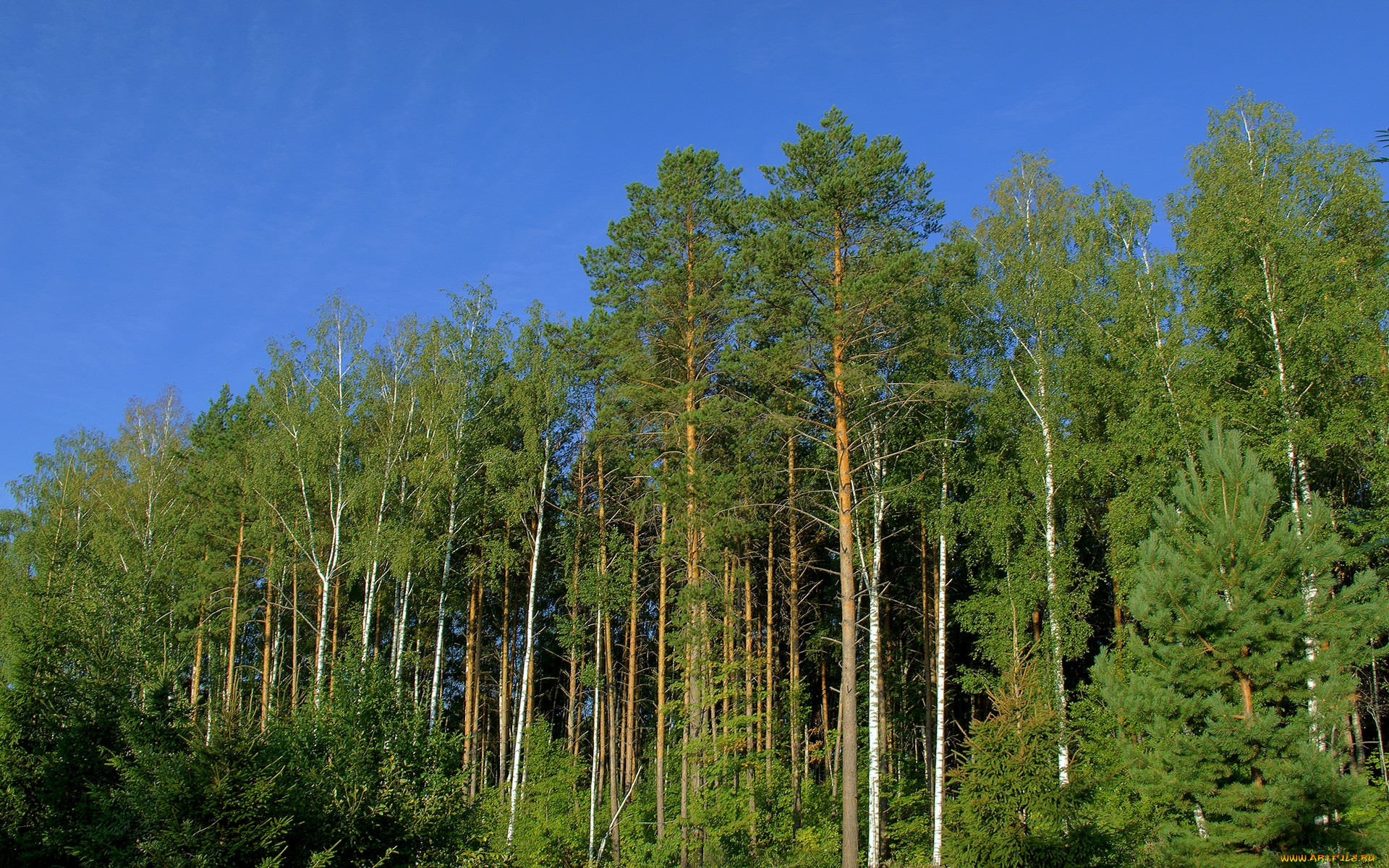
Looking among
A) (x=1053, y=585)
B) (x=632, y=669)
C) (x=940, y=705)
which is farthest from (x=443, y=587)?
(x=1053, y=585)

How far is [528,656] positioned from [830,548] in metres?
7.46

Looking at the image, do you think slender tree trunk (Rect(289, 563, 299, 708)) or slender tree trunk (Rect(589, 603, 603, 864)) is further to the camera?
slender tree trunk (Rect(289, 563, 299, 708))

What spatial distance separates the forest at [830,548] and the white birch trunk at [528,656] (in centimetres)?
15

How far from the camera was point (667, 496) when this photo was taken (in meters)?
17.6

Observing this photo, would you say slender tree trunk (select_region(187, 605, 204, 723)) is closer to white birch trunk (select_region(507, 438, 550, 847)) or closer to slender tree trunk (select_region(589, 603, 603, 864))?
white birch trunk (select_region(507, 438, 550, 847))

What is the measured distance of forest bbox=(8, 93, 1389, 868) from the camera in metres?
10.7

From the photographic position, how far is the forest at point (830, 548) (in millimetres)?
10664

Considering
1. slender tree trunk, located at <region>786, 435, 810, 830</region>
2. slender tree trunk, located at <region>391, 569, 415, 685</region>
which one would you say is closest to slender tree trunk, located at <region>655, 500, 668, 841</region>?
slender tree trunk, located at <region>786, 435, 810, 830</region>

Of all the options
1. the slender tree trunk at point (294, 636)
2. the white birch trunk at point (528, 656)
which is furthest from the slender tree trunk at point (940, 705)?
the slender tree trunk at point (294, 636)

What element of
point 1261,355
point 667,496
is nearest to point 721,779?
point 667,496

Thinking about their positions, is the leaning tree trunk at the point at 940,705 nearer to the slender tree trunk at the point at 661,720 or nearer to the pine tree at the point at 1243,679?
Result: the slender tree trunk at the point at 661,720

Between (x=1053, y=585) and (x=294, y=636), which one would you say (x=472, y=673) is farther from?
(x=1053, y=585)

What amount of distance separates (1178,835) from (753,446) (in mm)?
9462

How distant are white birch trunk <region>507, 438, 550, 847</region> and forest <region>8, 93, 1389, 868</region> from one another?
0.15 m
